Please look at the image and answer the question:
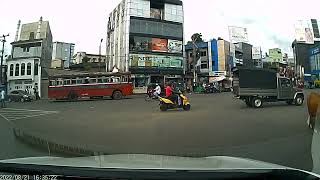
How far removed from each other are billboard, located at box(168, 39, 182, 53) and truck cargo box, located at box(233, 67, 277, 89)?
3241 cm

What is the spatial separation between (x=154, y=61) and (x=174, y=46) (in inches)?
166

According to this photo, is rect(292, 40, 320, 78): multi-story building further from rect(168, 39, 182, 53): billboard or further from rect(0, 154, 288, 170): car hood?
rect(168, 39, 182, 53): billboard

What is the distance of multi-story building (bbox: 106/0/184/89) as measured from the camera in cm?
4675

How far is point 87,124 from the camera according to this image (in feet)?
25.5

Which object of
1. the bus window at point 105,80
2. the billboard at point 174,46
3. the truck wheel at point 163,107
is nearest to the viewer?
the bus window at point 105,80

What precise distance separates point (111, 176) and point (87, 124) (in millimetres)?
5154

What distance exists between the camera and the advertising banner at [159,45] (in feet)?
161

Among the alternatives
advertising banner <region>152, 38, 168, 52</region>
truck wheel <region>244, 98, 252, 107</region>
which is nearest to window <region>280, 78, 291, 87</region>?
truck wheel <region>244, 98, 252, 107</region>

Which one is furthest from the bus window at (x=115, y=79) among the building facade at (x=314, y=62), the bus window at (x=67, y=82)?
the building facade at (x=314, y=62)

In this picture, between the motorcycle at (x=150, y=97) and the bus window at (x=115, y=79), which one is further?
the motorcycle at (x=150, y=97)

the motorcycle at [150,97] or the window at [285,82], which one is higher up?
the window at [285,82]

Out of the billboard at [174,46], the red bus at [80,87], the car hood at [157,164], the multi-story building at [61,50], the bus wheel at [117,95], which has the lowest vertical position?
the car hood at [157,164]

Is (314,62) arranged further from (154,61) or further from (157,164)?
(154,61)

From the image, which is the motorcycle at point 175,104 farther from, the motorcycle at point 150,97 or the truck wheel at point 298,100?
the truck wheel at point 298,100
